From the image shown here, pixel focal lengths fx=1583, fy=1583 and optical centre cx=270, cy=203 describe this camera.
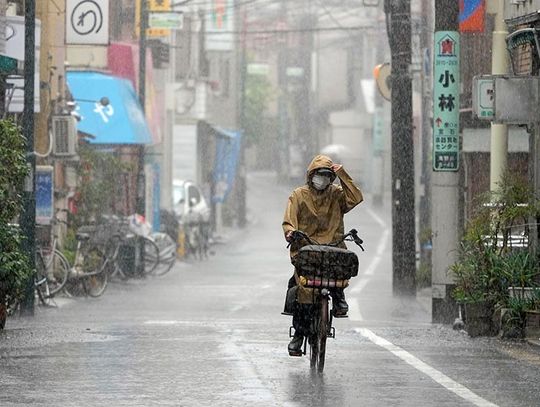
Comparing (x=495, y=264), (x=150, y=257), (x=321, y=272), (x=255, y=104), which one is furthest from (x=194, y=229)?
(x=255, y=104)

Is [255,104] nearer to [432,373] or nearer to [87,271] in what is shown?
[87,271]

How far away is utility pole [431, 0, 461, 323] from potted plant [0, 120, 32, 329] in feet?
17.2

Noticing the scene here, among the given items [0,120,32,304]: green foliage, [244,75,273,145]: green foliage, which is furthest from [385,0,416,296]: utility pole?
[244,75,273,145]: green foliage

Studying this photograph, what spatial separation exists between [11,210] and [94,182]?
14571mm

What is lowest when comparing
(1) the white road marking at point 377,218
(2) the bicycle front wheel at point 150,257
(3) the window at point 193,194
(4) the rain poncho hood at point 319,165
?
(1) the white road marking at point 377,218

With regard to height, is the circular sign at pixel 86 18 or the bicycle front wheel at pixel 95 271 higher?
the circular sign at pixel 86 18

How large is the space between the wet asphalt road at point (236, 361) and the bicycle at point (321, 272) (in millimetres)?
270

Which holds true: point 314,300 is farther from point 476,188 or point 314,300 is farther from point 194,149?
point 194,149

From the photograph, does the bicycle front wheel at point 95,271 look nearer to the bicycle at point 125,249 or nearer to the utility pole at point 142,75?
the bicycle at point 125,249

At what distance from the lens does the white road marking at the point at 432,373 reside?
36.0 ft

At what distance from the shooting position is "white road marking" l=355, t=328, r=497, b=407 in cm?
1098

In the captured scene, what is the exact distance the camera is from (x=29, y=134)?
70.0ft

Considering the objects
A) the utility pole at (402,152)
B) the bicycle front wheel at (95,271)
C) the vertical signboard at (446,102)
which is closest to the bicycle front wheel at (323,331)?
the vertical signboard at (446,102)

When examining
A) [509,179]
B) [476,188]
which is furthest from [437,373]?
[476,188]
